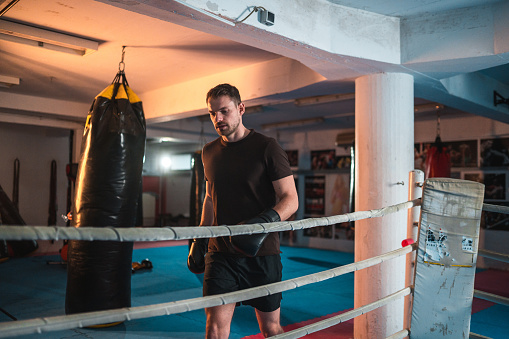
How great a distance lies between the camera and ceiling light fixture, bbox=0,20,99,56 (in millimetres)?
3658

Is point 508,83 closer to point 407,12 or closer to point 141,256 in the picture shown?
point 407,12

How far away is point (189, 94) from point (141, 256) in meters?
3.63

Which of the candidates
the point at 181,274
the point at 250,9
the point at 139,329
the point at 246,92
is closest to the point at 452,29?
A: the point at 250,9

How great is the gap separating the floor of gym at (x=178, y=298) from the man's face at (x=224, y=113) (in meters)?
2.05

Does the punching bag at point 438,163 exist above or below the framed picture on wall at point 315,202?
above

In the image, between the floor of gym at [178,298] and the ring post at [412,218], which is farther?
the floor of gym at [178,298]

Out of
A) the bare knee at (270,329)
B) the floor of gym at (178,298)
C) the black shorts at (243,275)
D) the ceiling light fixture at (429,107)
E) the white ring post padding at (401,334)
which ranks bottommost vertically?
the floor of gym at (178,298)

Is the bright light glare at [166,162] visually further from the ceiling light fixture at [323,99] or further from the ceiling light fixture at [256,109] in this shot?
the ceiling light fixture at [323,99]

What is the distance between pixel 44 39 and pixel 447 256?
3.74 metres

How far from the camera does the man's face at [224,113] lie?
192 centimetres

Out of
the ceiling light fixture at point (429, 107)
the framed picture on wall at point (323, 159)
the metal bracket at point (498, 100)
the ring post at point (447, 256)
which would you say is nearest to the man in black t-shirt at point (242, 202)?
the ring post at point (447, 256)

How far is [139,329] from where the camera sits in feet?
11.4

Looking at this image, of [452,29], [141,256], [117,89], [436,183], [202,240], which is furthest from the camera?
[141,256]

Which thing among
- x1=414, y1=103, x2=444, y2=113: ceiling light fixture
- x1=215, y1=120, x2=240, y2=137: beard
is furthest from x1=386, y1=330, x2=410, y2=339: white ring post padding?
x1=414, y1=103, x2=444, y2=113: ceiling light fixture
